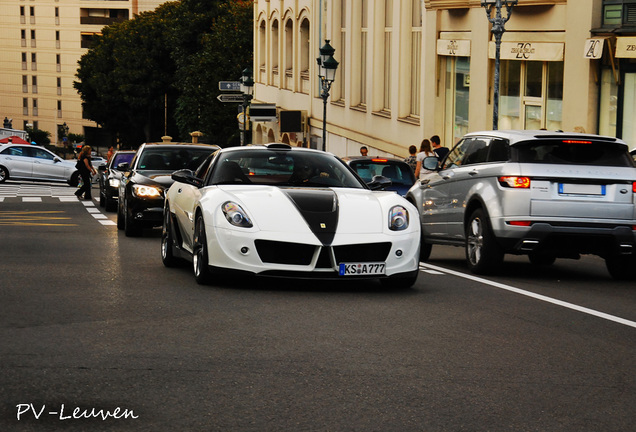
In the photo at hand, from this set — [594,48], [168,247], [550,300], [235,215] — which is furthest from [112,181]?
[550,300]

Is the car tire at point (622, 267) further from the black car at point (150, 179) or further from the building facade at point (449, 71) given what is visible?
the building facade at point (449, 71)

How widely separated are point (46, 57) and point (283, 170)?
155000 millimetres

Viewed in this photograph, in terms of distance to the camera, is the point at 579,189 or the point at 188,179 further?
the point at 579,189

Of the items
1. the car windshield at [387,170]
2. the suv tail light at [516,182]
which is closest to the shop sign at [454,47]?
the car windshield at [387,170]

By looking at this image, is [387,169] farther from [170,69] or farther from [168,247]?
[170,69]

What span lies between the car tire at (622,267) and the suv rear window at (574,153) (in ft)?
3.48

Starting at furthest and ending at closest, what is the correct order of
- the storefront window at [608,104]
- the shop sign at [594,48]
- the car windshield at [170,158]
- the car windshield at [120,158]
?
the car windshield at [120,158] → the storefront window at [608,104] → the shop sign at [594,48] → the car windshield at [170,158]

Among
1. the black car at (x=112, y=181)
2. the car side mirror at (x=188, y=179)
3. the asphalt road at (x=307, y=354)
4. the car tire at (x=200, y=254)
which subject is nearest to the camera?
the asphalt road at (x=307, y=354)

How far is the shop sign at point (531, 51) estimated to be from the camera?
86.7 ft

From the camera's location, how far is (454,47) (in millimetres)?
31672

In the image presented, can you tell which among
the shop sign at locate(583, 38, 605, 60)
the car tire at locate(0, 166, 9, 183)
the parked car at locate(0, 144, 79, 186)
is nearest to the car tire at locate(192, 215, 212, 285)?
the shop sign at locate(583, 38, 605, 60)

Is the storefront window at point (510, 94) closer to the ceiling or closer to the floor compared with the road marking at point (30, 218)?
closer to the ceiling

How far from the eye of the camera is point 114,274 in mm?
12242

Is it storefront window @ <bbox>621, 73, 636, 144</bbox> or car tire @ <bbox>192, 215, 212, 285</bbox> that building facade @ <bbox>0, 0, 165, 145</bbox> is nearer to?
storefront window @ <bbox>621, 73, 636, 144</bbox>
